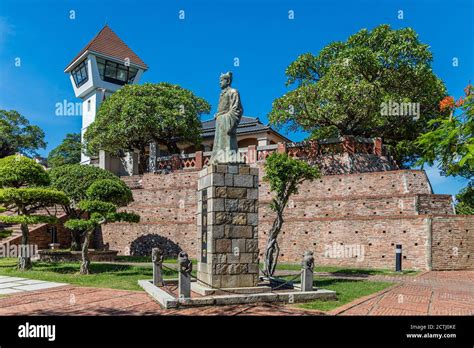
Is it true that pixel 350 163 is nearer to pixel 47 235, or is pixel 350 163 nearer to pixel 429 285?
pixel 429 285

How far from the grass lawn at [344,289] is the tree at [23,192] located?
11.2 metres

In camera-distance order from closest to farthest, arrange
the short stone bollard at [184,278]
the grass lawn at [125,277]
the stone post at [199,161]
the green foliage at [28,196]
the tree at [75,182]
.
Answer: the short stone bollard at [184,278] → the grass lawn at [125,277] → the green foliage at [28,196] → the tree at [75,182] → the stone post at [199,161]

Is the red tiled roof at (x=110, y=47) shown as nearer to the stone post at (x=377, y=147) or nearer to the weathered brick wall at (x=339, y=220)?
the weathered brick wall at (x=339, y=220)

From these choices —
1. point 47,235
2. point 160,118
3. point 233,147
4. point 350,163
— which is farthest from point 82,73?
point 233,147

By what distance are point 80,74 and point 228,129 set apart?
38.3 meters

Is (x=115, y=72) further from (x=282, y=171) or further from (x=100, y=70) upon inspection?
(x=282, y=171)

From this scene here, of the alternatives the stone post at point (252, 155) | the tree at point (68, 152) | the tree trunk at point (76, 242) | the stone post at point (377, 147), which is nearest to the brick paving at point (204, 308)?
the tree trunk at point (76, 242)

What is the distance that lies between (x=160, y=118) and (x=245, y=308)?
22.9m

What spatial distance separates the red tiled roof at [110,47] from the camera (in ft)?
136

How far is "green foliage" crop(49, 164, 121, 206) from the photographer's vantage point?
69.6 feet

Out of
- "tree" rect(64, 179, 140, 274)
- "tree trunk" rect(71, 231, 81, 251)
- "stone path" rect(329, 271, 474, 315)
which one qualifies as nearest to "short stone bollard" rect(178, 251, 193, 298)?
"stone path" rect(329, 271, 474, 315)

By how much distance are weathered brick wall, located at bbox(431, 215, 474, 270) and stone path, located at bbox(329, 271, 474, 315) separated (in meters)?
2.90

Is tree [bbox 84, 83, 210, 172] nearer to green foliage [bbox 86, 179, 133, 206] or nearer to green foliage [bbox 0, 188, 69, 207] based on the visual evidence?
green foliage [bbox 86, 179, 133, 206]

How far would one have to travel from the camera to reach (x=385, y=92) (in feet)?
75.8
